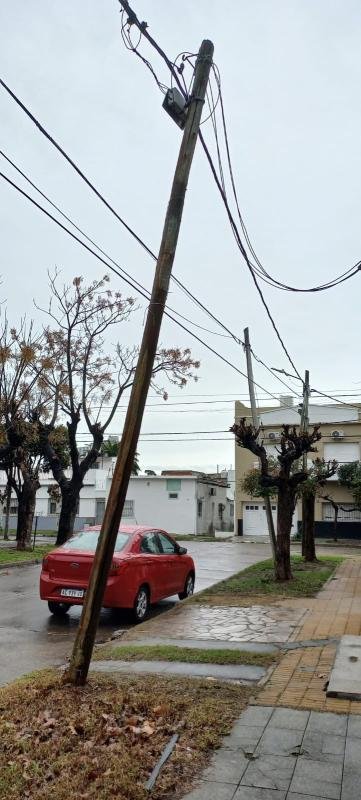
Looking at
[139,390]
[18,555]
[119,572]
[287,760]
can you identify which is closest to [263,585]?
[119,572]

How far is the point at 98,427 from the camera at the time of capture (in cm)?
2495

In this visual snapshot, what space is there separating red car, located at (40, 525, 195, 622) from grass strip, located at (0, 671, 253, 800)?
3.67 metres

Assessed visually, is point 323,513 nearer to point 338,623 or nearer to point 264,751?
point 338,623

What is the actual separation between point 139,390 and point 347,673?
294 cm

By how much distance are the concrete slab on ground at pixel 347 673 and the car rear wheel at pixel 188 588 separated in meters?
5.54

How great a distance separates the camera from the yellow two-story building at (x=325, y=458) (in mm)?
40625

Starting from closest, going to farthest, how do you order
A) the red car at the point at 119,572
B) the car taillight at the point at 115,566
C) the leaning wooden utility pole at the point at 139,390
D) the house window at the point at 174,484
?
1. the leaning wooden utility pole at the point at 139,390
2. the car taillight at the point at 115,566
3. the red car at the point at 119,572
4. the house window at the point at 174,484

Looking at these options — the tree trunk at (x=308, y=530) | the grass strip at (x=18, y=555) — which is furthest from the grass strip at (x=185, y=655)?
the grass strip at (x=18, y=555)

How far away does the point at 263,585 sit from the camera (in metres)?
12.6

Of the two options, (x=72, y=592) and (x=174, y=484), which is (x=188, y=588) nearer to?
(x=72, y=592)

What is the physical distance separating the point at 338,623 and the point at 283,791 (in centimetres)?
528

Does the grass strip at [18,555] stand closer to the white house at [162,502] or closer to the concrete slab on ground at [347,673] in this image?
the concrete slab on ground at [347,673]

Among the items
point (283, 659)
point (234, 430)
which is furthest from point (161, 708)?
point (234, 430)

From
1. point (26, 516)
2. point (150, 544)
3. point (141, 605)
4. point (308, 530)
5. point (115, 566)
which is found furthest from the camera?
point (26, 516)
